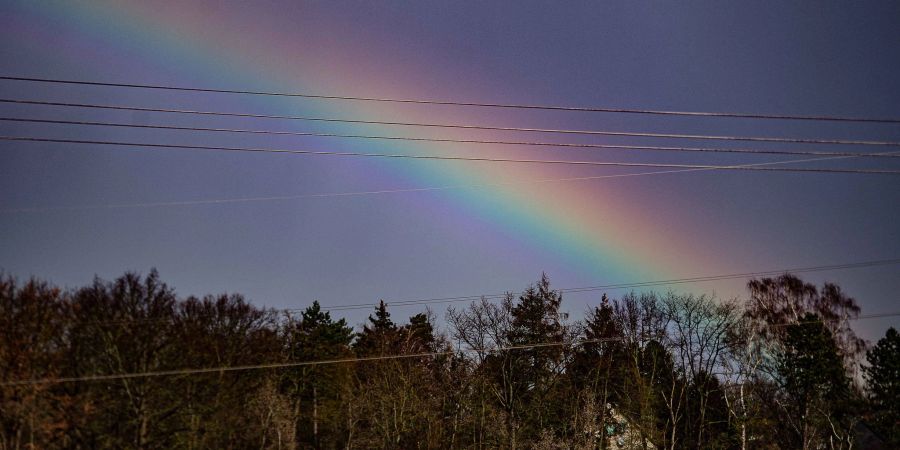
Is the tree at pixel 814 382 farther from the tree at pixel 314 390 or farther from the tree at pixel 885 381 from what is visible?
the tree at pixel 314 390

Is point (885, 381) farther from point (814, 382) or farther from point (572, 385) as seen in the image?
point (572, 385)

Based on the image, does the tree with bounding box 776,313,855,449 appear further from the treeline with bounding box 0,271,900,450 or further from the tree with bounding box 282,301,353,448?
the tree with bounding box 282,301,353,448

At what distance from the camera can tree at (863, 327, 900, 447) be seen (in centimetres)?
5681

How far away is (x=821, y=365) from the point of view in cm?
5653

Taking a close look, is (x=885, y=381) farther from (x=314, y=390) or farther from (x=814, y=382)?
(x=314, y=390)

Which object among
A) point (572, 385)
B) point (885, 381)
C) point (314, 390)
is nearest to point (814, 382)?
point (885, 381)

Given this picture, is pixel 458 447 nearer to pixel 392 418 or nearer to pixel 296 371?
pixel 392 418

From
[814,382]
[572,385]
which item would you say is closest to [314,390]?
[572,385]

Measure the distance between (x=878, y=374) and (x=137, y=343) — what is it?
59.3m

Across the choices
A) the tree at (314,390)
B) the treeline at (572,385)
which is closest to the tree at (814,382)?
the treeline at (572,385)

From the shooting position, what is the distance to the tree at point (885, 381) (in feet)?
186

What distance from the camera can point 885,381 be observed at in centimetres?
5772

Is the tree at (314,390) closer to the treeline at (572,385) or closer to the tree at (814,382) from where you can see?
the treeline at (572,385)

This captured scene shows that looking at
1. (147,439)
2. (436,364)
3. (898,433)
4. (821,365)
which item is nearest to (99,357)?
(147,439)
